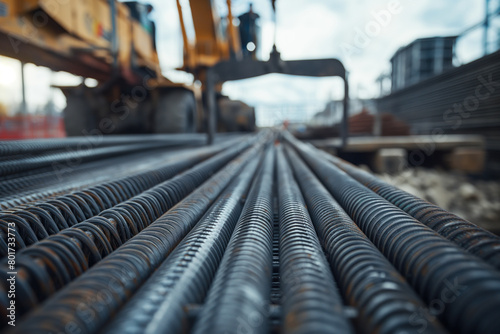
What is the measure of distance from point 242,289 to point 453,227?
685mm

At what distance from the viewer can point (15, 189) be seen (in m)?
1.79

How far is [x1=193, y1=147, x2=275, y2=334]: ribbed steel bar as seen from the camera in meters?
0.57

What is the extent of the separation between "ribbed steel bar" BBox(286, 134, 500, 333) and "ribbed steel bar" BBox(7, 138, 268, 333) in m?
0.69

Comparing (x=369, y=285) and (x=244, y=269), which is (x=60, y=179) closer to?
(x=244, y=269)

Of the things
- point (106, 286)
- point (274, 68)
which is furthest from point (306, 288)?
point (274, 68)

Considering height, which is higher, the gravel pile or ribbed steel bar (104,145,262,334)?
ribbed steel bar (104,145,262,334)

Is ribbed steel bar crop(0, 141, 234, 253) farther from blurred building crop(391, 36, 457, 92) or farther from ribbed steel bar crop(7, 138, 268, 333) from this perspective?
blurred building crop(391, 36, 457, 92)

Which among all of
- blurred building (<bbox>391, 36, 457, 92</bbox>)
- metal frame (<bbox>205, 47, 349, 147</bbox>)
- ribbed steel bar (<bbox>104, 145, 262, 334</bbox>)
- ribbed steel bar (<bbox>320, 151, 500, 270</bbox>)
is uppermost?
blurred building (<bbox>391, 36, 457, 92</bbox>)

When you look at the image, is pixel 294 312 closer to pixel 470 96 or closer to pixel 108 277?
pixel 108 277

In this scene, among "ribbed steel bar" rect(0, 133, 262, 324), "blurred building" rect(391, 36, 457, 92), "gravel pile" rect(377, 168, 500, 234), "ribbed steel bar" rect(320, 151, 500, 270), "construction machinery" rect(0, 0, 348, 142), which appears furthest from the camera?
"blurred building" rect(391, 36, 457, 92)

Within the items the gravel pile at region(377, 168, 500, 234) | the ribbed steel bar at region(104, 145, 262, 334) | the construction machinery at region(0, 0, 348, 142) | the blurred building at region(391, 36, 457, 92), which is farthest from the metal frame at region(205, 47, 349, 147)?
the blurred building at region(391, 36, 457, 92)

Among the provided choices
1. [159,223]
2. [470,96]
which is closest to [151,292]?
[159,223]

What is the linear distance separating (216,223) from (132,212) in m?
0.33

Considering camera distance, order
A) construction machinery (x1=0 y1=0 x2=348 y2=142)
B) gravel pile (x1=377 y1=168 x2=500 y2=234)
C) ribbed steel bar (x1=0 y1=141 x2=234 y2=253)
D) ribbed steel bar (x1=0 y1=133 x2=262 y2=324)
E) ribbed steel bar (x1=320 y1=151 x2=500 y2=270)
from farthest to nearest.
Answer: gravel pile (x1=377 y1=168 x2=500 y2=234)
construction machinery (x1=0 y1=0 x2=348 y2=142)
ribbed steel bar (x1=0 y1=141 x2=234 y2=253)
ribbed steel bar (x1=320 y1=151 x2=500 y2=270)
ribbed steel bar (x1=0 y1=133 x2=262 y2=324)
